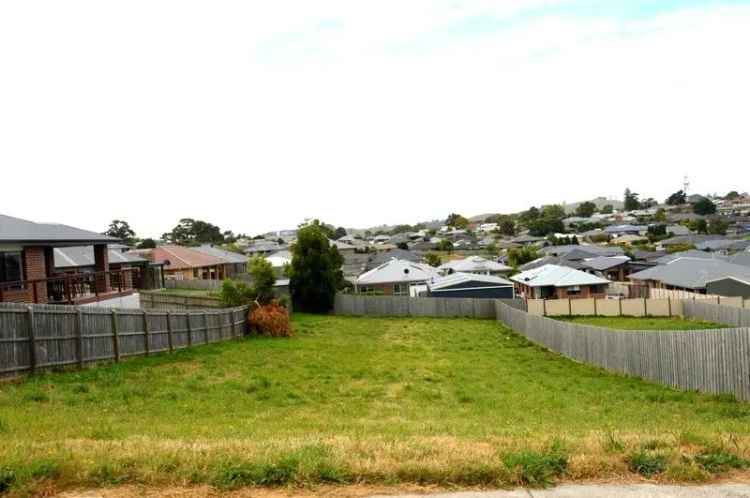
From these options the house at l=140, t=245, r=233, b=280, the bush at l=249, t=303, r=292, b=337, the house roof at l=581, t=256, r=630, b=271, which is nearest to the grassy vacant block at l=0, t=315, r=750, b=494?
the bush at l=249, t=303, r=292, b=337

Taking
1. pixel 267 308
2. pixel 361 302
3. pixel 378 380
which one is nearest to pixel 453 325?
pixel 361 302

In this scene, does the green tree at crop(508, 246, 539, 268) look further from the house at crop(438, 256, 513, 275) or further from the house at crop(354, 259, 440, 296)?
the house at crop(354, 259, 440, 296)

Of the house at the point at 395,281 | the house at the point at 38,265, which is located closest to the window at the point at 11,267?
the house at the point at 38,265

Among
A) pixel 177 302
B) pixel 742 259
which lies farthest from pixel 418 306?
pixel 742 259

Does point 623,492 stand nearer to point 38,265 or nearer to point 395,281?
point 38,265

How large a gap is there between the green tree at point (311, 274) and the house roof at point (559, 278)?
17.7 metres

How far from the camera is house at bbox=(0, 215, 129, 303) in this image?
67.6ft

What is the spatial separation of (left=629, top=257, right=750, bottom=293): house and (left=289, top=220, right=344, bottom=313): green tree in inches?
1027

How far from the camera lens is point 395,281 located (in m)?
55.4

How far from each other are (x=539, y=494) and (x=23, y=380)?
10922mm

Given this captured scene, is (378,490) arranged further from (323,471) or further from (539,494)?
(539,494)

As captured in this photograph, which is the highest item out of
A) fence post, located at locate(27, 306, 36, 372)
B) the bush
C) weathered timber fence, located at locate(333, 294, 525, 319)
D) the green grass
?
fence post, located at locate(27, 306, 36, 372)

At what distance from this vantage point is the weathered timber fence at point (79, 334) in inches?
486

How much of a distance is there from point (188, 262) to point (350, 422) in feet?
181
